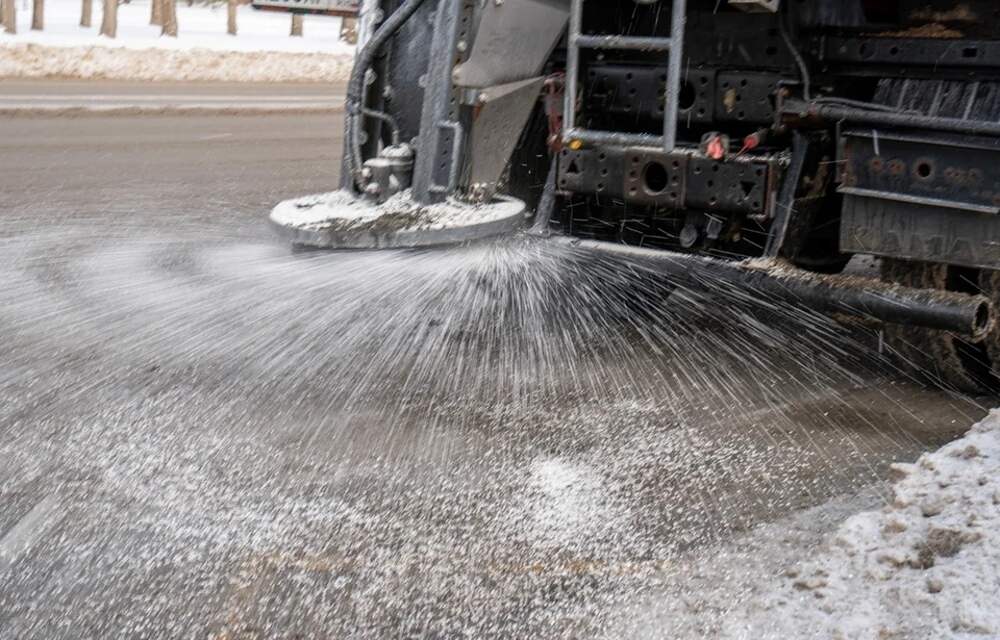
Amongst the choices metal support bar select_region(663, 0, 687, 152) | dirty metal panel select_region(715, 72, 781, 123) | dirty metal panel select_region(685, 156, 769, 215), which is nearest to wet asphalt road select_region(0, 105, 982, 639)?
dirty metal panel select_region(685, 156, 769, 215)

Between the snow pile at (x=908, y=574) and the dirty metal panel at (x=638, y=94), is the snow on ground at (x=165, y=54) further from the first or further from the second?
the snow pile at (x=908, y=574)

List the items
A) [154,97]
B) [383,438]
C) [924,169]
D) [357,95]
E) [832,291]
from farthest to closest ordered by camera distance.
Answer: [154,97] < [357,95] < [832,291] < [924,169] < [383,438]

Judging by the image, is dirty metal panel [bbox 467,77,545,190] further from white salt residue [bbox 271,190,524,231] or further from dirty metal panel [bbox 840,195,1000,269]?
dirty metal panel [bbox 840,195,1000,269]

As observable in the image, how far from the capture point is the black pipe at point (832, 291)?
4.51 metres

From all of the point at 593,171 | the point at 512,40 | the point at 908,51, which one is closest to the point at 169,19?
the point at 512,40

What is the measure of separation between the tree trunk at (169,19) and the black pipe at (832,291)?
3246 centimetres

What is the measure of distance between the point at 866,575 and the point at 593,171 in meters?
2.62

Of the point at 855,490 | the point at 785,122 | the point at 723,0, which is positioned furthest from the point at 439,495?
the point at 723,0

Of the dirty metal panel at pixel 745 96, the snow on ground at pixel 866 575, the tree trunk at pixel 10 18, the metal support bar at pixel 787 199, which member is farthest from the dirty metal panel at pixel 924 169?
the tree trunk at pixel 10 18

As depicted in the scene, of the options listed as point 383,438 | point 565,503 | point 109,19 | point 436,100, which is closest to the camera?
point 565,503

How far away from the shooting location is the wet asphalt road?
10.6ft

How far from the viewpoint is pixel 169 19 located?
35.8 meters

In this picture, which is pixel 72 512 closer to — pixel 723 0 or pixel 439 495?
pixel 439 495

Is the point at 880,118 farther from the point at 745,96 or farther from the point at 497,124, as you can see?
the point at 497,124
